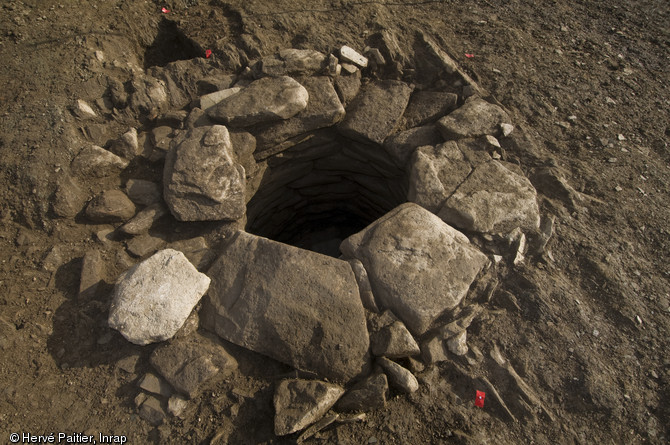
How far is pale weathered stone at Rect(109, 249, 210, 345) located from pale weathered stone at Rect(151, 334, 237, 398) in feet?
0.31

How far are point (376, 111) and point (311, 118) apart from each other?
506 mm

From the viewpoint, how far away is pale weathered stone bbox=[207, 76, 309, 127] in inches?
111

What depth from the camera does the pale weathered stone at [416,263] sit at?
89.1 inches

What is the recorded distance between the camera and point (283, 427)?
1937 mm

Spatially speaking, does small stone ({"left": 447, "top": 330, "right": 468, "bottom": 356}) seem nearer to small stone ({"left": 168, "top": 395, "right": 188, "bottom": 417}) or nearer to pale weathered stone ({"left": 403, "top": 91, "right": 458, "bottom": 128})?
small stone ({"left": 168, "top": 395, "right": 188, "bottom": 417})

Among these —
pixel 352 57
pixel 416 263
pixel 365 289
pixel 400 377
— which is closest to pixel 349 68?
pixel 352 57

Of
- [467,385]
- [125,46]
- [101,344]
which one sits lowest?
[101,344]

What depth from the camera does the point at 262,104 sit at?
285cm

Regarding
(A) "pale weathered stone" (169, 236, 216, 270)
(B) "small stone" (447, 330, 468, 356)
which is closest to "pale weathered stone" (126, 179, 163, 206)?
(A) "pale weathered stone" (169, 236, 216, 270)

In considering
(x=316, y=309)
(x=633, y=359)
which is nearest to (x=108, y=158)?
(x=316, y=309)

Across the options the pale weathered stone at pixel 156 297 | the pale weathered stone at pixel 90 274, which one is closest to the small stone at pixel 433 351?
the pale weathered stone at pixel 156 297

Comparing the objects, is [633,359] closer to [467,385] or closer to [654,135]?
[467,385]

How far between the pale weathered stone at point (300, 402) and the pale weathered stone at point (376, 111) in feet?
5.94

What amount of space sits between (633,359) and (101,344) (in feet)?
9.58
